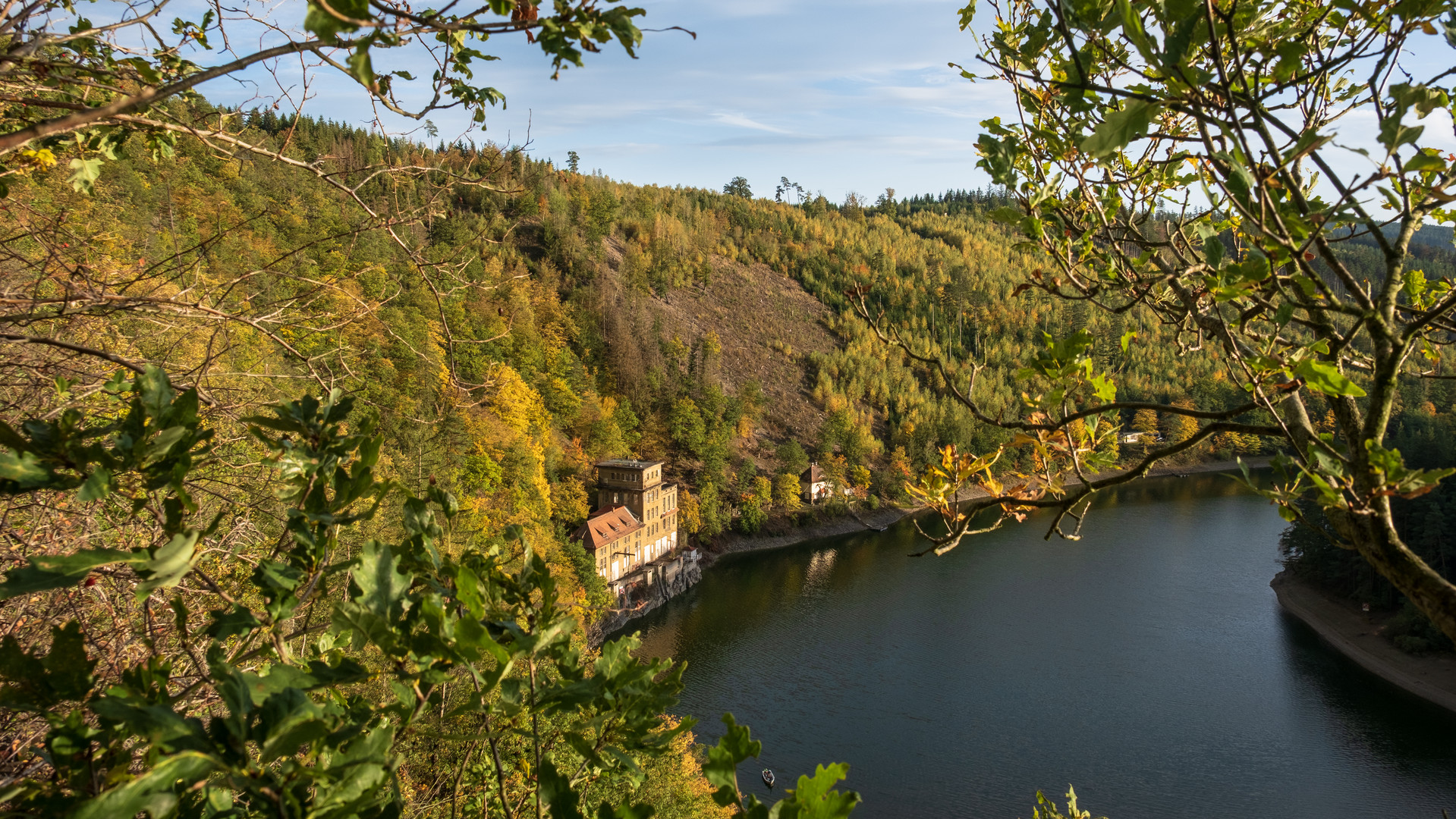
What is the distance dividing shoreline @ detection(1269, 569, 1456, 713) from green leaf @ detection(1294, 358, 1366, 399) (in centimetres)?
2147

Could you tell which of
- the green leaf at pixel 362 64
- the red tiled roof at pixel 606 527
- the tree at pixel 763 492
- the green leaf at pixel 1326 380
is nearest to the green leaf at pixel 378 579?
the green leaf at pixel 362 64

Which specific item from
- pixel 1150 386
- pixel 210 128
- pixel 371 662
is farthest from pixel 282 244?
pixel 1150 386

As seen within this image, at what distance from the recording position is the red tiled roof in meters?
22.0

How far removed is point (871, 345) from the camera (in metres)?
47.8

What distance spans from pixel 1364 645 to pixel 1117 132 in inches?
964

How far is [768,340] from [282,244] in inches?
1206

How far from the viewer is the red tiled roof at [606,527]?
21984mm

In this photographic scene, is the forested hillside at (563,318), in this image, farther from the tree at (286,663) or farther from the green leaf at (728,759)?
the green leaf at (728,759)

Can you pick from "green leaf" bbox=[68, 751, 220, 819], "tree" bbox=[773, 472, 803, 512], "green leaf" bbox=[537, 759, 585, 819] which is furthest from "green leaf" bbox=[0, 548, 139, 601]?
"tree" bbox=[773, 472, 803, 512]

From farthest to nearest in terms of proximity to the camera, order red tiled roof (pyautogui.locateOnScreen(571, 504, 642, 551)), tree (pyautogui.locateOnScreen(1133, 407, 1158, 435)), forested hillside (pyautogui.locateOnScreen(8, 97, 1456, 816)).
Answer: red tiled roof (pyautogui.locateOnScreen(571, 504, 642, 551)) < forested hillside (pyautogui.locateOnScreen(8, 97, 1456, 816)) < tree (pyautogui.locateOnScreen(1133, 407, 1158, 435))

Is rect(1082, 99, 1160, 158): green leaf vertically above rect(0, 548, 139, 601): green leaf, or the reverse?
rect(1082, 99, 1160, 158): green leaf

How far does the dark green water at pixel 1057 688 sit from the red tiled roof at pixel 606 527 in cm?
276

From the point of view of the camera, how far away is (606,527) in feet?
74.6

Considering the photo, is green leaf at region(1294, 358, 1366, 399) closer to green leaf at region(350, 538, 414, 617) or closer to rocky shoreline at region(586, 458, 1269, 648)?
green leaf at region(350, 538, 414, 617)
